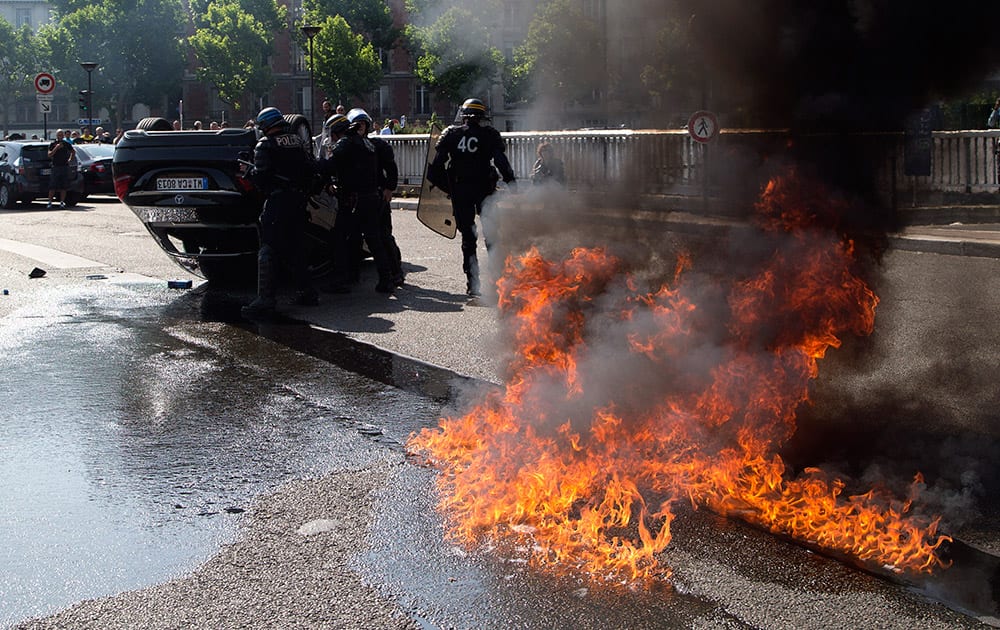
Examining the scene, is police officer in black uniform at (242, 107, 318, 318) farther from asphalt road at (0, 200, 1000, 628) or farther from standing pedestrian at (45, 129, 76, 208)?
standing pedestrian at (45, 129, 76, 208)

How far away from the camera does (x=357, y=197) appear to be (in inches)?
416

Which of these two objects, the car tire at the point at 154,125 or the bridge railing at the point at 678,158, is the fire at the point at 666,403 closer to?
the bridge railing at the point at 678,158

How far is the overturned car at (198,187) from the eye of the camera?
33.7 feet

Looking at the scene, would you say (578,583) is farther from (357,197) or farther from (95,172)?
(95,172)

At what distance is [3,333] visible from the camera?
8648 millimetres

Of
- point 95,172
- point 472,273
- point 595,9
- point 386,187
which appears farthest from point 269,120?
point 95,172

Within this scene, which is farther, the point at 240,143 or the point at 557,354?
the point at 240,143

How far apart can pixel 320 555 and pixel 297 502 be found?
655 mm

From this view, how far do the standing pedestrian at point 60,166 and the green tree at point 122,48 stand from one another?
215 feet

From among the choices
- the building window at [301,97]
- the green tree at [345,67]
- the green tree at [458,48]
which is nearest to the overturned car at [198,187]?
the green tree at [458,48]

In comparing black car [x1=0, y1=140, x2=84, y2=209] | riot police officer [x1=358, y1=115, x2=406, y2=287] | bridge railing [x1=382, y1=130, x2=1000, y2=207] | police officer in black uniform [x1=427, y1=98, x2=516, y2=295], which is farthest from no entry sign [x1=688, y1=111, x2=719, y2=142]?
black car [x1=0, y1=140, x2=84, y2=209]

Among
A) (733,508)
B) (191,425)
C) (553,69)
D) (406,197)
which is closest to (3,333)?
(191,425)

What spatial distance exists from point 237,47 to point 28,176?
5962 cm

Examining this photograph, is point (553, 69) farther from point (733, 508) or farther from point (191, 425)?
point (191, 425)
